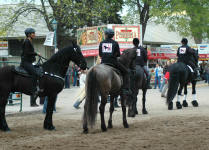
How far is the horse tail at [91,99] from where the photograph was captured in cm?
981

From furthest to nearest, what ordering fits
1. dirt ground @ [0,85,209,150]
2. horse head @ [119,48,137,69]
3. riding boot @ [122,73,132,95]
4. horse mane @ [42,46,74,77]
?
horse head @ [119,48,137,69] → riding boot @ [122,73,132,95] → horse mane @ [42,46,74,77] → dirt ground @ [0,85,209,150]

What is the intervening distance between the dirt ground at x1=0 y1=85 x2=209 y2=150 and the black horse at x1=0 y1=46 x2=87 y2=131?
2.02ft

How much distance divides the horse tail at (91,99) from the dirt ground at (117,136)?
14.8 inches

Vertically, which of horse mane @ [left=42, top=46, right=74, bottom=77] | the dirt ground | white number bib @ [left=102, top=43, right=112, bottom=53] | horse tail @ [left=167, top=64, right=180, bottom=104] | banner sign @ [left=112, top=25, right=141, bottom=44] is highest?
banner sign @ [left=112, top=25, right=141, bottom=44]

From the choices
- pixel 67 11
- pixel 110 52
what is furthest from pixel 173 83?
pixel 67 11

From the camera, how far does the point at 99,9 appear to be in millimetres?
35875

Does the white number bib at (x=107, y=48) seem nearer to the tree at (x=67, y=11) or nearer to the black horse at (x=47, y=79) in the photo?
the black horse at (x=47, y=79)

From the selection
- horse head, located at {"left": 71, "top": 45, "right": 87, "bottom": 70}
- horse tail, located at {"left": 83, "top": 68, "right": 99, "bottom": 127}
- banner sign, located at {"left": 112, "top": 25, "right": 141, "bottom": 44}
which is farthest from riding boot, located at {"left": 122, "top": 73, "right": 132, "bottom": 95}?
banner sign, located at {"left": 112, "top": 25, "right": 141, "bottom": 44}

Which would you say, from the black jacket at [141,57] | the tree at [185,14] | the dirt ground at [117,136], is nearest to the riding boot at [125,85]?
the dirt ground at [117,136]

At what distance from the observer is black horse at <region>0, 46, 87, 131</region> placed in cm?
1054

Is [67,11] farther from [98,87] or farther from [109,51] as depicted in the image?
[98,87]

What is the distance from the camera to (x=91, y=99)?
9.93 meters

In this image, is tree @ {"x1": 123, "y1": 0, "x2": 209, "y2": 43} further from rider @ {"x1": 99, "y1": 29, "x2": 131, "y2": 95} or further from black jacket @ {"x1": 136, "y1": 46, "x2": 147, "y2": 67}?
rider @ {"x1": 99, "y1": 29, "x2": 131, "y2": 95}

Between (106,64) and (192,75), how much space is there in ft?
21.8
